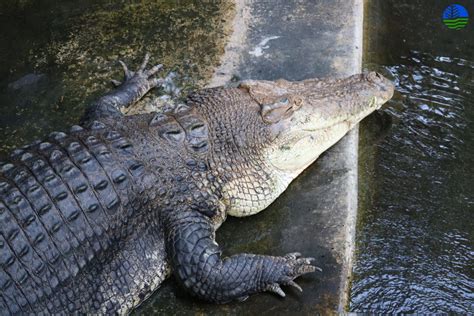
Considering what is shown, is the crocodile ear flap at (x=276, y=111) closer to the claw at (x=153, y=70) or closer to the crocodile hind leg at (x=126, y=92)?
the crocodile hind leg at (x=126, y=92)

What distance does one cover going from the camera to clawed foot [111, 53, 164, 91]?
4.46m

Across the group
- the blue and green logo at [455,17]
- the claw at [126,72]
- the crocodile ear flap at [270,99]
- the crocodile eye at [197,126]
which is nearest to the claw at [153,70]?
the claw at [126,72]

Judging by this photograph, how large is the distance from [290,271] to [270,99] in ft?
3.58

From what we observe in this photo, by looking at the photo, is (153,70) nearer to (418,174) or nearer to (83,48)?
(83,48)

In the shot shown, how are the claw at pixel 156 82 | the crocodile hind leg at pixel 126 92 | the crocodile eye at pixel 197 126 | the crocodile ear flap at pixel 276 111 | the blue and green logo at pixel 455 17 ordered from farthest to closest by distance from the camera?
1. the blue and green logo at pixel 455 17
2. the claw at pixel 156 82
3. the crocodile hind leg at pixel 126 92
4. the crocodile ear flap at pixel 276 111
5. the crocodile eye at pixel 197 126

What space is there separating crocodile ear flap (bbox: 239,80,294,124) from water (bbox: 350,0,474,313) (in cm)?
68

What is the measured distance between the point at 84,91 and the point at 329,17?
6.63 feet

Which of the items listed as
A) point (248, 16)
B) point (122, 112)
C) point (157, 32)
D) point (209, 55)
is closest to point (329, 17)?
point (248, 16)

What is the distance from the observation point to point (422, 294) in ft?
11.0

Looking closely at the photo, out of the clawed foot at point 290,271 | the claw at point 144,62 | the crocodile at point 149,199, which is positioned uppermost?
the claw at point 144,62

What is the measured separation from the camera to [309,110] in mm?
3867

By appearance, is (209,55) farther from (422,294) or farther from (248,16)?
(422,294)

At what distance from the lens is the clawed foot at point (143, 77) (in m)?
4.46

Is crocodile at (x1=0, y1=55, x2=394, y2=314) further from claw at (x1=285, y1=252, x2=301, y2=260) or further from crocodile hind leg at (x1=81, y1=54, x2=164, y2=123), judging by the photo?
crocodile hind leg at (x1=81, y1=54, x2=164, y2=123)
